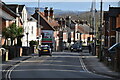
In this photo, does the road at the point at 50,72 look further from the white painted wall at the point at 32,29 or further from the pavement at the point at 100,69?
the white painted wall at the point at 32,29

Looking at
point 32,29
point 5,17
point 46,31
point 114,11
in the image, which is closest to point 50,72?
point 5,17

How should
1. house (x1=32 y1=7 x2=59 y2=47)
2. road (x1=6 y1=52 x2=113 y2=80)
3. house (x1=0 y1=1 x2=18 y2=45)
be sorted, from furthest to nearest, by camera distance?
house (x1=32 y1=7 x2=59 y2=47) < house (x1=0 y1=1 x2=18 y2=45) < road (x1=6 y1=52 x2=113 y2=80)

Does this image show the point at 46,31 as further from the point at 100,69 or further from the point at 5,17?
the point at 100,69

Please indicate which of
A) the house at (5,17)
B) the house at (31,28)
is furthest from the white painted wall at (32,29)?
the house at (5,17)

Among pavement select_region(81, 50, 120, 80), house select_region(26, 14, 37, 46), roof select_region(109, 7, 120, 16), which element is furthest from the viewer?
house select_region(26, 14, 37, 46)

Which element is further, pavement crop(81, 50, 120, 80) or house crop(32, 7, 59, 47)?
house crop(32, 7, 59, 47)

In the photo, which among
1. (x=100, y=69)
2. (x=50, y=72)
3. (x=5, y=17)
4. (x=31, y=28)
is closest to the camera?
(x=50, y=72)

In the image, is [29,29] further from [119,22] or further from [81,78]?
[81,78]

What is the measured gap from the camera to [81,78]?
20109mm

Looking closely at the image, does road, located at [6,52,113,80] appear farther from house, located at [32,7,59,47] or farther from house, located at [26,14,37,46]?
house, located at [32,7,59,47]

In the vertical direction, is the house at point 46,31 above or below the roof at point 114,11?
below

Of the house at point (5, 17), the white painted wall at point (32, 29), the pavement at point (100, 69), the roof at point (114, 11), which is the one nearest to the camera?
the pavement at point (100, 69)

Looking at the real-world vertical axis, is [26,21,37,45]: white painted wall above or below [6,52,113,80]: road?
above

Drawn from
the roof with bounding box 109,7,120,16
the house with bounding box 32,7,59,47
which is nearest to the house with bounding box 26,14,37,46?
the house with bounding box 32,7,59,47
